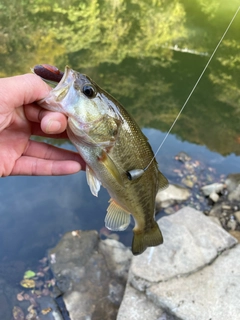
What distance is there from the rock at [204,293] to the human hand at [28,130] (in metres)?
1.65

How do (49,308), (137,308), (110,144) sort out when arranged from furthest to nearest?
(49,308)
(137,308)
(110,144)

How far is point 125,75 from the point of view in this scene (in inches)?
393

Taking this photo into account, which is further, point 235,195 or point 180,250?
point 235,195

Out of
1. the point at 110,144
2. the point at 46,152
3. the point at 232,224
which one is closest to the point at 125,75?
the point at 232,224

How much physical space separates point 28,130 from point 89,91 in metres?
0.73

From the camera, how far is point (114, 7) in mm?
16266

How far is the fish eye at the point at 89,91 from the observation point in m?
2.04

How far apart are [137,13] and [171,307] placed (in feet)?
52.5

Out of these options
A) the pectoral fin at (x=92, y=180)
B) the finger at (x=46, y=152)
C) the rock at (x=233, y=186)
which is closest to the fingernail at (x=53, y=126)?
the pectoral fin at (x=92, y=180)

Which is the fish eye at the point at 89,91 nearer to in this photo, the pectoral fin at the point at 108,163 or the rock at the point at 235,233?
the pectoral fin at the point at 108,163

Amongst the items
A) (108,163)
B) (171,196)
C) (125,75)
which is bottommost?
(125,75)

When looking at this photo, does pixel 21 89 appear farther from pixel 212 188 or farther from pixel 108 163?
pixel 212 188

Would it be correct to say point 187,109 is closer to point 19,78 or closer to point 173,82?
point 173,82

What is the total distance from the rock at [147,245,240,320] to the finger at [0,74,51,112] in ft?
7.56
